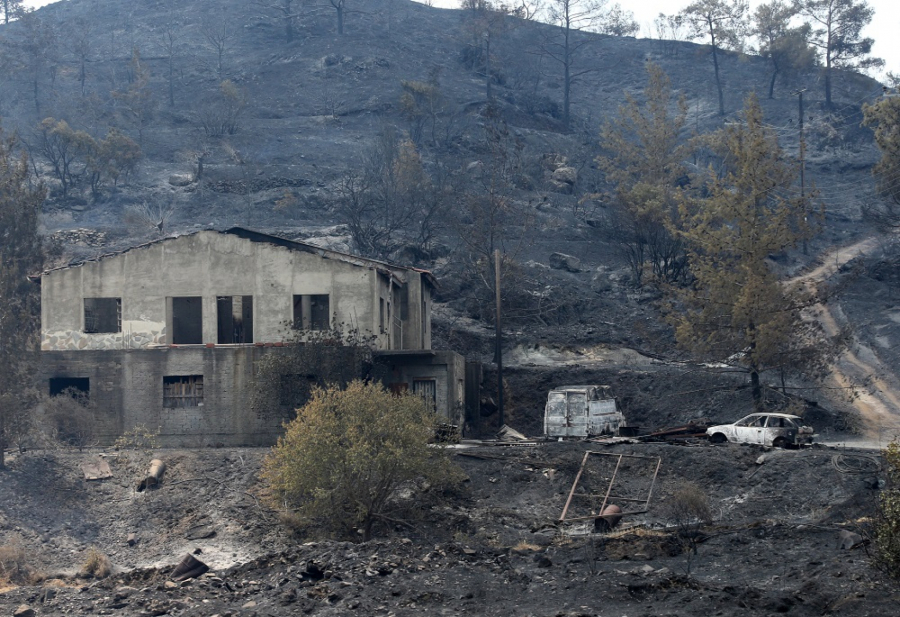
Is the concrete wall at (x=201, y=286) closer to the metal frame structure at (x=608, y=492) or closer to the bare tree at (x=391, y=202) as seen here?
the metal frame structure at (x=608, y=492)

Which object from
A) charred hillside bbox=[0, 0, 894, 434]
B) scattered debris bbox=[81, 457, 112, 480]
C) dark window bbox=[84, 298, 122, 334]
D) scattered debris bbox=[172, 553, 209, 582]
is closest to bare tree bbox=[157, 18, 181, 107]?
charred hillside bbox=[0, 0, 894, 434]

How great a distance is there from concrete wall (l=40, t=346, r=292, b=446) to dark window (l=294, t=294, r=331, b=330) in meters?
1.84

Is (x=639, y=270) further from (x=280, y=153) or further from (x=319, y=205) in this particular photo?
(x=280, y=153)

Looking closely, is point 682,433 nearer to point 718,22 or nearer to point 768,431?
point 768,431

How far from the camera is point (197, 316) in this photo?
40.1 m

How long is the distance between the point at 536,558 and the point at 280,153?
66956 mm

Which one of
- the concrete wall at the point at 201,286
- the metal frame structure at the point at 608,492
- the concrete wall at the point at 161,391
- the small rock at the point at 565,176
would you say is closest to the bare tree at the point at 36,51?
the small rock at the point at 565,176

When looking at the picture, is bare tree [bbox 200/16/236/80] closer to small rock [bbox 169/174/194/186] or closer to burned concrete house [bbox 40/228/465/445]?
small rock [bbox 169/174/194/186]

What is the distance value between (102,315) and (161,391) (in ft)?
14.1

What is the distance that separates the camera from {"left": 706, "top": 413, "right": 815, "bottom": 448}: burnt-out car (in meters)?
32.9

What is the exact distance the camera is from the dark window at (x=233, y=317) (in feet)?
129

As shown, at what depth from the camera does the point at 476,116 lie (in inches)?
3652

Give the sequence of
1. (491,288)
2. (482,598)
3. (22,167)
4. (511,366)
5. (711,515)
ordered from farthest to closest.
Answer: (491,288) < (511,366) < (22,167) < (711,515) < (482,598)

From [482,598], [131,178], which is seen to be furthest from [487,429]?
[131,178]
